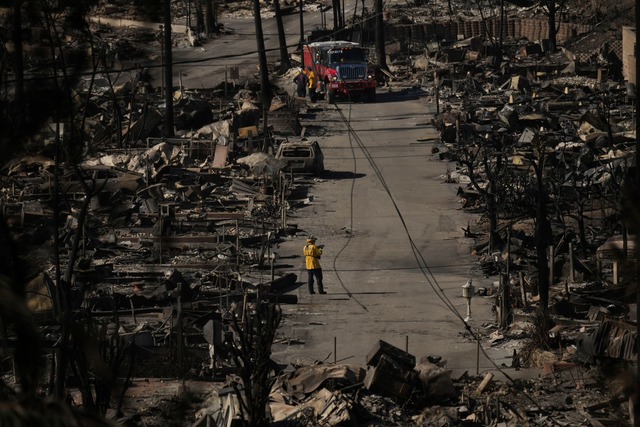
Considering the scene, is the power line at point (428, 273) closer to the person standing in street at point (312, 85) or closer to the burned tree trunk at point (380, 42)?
the person standing in street at point (312, 85)

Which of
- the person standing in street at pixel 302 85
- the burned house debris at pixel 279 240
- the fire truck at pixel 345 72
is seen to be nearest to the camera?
the burned house debris at pixel 279 240

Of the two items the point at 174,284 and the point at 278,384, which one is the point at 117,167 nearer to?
the point at 174,284

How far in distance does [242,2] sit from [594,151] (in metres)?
40.8

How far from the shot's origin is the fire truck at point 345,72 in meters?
44.0

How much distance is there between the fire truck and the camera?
144 ft

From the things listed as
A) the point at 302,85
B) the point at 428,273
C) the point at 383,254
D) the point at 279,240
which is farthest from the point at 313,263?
the point at 302,85

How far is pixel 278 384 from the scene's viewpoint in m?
15.5

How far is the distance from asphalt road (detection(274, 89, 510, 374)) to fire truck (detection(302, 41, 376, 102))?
5.70 metres

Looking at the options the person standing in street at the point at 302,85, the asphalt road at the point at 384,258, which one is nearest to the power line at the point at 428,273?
the asphalt road at the point at 384,258

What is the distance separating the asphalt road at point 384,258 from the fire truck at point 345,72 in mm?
5703

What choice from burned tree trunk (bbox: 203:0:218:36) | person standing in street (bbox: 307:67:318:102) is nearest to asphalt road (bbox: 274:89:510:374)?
person standing in street (bbox: 307:67:318:102)

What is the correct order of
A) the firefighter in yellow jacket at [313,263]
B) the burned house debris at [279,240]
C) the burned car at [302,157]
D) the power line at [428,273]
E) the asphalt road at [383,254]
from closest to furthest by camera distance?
the burned house debris at [279,240] < the power line at [428,273] < the asphalt road at [383,254] < the firefighter in yellow jacket at [313,263] < the burned car at [302,157]

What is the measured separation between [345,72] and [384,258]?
2108cm

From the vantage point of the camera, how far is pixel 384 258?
77.9 feet
